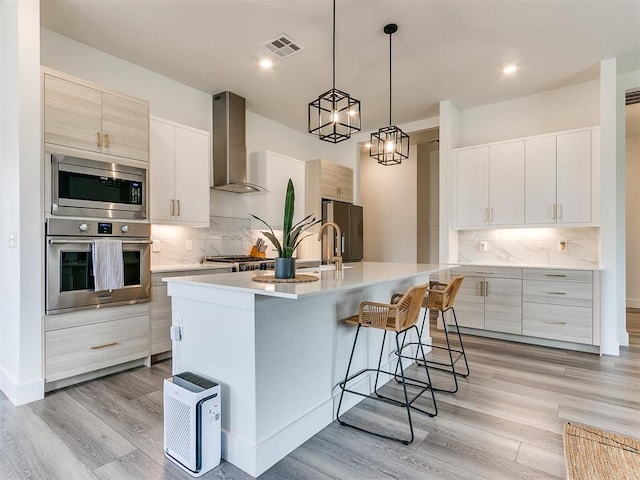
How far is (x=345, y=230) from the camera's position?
18.2 feet

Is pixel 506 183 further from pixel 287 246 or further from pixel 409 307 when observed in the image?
pixel 287 246

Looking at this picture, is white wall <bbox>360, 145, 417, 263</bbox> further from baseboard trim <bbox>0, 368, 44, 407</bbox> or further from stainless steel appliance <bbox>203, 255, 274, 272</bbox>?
baseboard trim <bbox>0, 368, 44, 407</bbox>

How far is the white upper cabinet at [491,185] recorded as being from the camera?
430 centimetres

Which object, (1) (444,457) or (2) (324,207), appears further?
(2) (324,207)

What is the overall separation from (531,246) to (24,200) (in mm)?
5159

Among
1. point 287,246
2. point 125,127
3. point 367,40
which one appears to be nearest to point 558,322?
point 287,246

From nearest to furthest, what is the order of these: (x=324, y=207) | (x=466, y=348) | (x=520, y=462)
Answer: (x=520, y=462), (x=466, y=348), (x=324, y=207)

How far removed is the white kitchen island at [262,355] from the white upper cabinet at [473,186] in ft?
9.14

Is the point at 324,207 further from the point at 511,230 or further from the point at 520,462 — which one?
the point at 520,462

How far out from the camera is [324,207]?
17.5 ft

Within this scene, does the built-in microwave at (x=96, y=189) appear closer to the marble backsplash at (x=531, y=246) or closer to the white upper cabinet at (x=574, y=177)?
the marble backsplash at (x=531, y=246)

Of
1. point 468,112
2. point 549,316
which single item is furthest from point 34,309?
point 468,112

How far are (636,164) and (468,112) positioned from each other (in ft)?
11.5

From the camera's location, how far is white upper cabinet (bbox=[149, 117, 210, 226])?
3.51 meters
